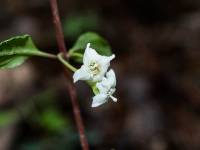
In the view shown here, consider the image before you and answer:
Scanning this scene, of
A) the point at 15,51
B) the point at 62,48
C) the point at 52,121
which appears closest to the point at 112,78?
the point at 62,48

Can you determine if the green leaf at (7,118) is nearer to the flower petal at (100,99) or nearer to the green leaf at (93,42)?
the green leaf at (93,42)

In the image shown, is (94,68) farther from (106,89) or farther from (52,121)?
(52,121)

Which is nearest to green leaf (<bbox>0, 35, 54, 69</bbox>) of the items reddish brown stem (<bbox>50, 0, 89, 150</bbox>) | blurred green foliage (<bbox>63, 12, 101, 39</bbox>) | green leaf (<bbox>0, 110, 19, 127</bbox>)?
reddish brown stem (<bbox>50, 0, 89, 150</bbox>)

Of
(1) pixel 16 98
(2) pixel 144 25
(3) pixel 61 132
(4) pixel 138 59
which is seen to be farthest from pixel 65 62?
(2) pixel 144 25

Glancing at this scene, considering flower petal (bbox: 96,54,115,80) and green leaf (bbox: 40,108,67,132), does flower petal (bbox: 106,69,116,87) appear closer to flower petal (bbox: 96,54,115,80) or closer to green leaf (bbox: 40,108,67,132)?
flower petal (bbox: 96,54,115,80)

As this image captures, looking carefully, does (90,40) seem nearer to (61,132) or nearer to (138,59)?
(61,132)
